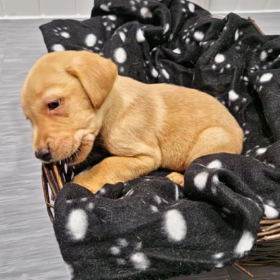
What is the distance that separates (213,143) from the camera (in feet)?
4.66

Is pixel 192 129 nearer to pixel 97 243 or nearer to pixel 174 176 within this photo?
pixel 174 176

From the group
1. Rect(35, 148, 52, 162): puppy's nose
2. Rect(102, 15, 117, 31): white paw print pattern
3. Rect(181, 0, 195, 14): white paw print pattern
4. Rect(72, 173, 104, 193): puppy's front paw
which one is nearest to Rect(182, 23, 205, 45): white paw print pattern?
Rect(181, 0, 195, 14): white paw print pattern

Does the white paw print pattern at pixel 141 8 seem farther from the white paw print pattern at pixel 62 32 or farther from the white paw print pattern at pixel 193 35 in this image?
the white paw print pattern at pixel 62 32

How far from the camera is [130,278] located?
98 cm

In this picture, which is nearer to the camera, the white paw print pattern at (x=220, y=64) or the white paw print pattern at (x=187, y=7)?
the white paw print pattern at (x=220, y=64)

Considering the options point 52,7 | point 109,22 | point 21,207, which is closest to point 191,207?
point 21,207

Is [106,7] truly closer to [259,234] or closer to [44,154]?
[44,154]

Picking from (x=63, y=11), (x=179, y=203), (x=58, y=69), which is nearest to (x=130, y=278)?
(x=179, y=203)

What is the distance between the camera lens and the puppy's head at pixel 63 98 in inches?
42.6

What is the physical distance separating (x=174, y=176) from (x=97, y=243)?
0.55 meters

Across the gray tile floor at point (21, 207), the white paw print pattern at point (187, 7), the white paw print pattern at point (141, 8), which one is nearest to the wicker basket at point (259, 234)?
the gray tile floor at point (21, 207)

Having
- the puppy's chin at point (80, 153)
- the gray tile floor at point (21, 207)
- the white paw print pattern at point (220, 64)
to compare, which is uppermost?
the white paw print pattern at point (220, 64)

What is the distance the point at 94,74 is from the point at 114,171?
0.39 m

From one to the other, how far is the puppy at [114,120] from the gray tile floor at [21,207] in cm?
43
